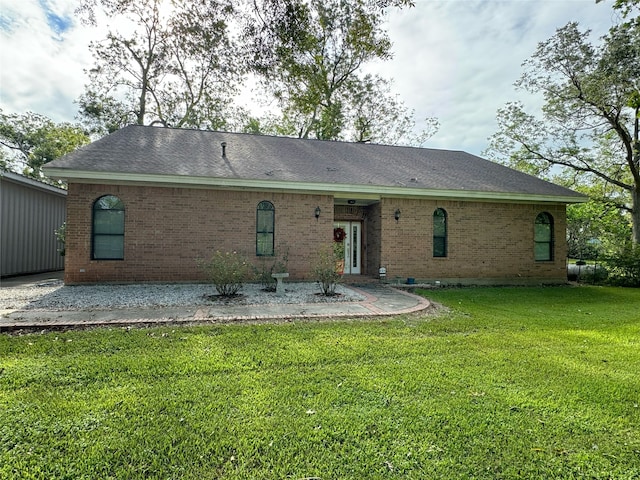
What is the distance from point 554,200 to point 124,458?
45.7 ft

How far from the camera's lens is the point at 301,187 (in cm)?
987

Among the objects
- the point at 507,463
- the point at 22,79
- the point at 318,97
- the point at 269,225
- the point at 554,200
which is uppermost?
the point at 22,79

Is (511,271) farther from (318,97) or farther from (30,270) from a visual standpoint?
(30,270)

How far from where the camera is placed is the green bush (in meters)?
11.7

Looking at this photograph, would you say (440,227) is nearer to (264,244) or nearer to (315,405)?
(264,244)

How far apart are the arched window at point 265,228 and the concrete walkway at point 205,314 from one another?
3.54 m

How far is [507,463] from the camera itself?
7.20ft

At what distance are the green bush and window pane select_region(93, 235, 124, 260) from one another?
17.3m

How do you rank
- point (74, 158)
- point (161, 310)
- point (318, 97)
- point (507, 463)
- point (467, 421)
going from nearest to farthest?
1. point (507, 463)
2. point (467, 421)
3. point (161, 310)
4. point (318, 97)
5. point (74, 158)

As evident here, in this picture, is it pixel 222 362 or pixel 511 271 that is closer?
pixel 222 362

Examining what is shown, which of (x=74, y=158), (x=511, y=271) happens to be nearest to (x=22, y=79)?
(x=74, y=158)

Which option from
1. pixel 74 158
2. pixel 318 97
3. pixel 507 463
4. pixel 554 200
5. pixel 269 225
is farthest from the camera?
pixel 554 200

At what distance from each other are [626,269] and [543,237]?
11.0 feet

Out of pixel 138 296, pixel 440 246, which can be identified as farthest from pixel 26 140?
pixel 440 246
